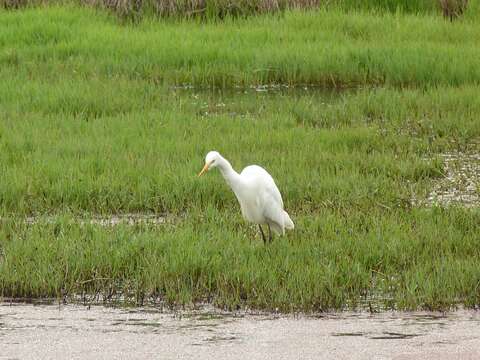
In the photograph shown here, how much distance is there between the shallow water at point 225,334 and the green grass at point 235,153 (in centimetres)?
19

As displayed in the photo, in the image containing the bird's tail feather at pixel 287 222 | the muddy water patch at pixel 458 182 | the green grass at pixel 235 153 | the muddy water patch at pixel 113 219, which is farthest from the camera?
the muddy water patch at pixel 458 182

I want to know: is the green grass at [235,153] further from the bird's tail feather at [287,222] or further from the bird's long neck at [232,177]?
the bird's long neck at [232,177]

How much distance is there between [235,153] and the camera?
9.98 m

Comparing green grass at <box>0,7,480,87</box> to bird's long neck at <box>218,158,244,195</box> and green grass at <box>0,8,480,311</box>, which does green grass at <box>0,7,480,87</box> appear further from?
bird's long neck at <box>218,158,244,195</box>

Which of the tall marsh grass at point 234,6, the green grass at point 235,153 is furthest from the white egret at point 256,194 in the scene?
the tall marsh grass at point 234,6

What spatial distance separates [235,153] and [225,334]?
3.92 meters

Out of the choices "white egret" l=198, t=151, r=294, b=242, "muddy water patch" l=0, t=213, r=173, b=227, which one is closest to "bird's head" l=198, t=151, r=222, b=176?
"white egret" l=198, t=151, r=294, b=242

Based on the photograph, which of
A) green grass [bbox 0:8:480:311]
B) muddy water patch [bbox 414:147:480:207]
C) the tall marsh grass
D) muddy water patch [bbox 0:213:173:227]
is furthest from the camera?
the tall marsh grass

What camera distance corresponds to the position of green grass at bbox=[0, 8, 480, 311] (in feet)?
22.7

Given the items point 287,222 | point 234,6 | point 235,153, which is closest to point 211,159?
point 287,222

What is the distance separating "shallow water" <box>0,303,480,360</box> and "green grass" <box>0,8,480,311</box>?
0.63ft

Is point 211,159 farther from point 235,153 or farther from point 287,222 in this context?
point 235,153

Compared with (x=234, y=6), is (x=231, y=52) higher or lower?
lower

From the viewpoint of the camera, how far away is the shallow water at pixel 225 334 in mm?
5926
